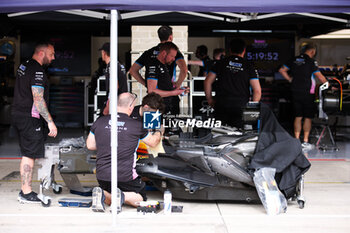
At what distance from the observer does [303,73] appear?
369 inches

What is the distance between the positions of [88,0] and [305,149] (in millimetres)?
2855

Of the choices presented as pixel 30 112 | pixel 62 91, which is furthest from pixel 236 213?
pixel 62 91

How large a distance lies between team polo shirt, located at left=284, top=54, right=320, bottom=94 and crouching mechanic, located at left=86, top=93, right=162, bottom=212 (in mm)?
4966

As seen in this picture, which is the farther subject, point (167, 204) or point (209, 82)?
point (209, 82)

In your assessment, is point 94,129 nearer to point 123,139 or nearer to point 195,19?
point 123,139

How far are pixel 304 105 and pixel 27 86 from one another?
18.7 feet

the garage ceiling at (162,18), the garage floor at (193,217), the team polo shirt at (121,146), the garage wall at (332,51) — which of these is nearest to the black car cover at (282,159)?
the garage floor at (193,217)

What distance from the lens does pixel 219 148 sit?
17.9 ft

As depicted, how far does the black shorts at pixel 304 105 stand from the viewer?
9.40 metres

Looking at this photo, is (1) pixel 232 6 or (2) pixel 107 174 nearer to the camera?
(1) pixel 232 6

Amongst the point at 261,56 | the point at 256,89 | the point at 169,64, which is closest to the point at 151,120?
the point at 169,64

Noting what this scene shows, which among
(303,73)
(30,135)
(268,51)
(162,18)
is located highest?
(162,18)

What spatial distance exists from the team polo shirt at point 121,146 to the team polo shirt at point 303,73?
505 centimetres

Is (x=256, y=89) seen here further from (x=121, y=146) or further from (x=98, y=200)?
(x=98, y=200)
